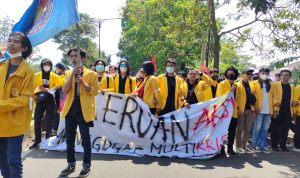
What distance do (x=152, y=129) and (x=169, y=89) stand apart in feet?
3.00

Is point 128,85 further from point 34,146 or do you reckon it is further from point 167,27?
point 167,27

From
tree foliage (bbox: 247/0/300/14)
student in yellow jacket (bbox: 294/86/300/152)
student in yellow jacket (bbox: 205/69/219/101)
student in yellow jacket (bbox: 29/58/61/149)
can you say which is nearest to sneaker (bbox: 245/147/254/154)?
student in yellow jacket (bbox: 205/69/219/101)

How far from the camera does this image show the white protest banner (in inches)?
272

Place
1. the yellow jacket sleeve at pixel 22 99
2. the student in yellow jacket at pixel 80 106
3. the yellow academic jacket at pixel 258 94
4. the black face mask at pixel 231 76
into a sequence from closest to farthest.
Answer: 1. the yellow jacket sleeve at pixel 22 99
2. the student in yellow jacket at pixel 80 106
3. the black face mask at pixel 231 76
4. the yellow academic jacket at pixel 258 94

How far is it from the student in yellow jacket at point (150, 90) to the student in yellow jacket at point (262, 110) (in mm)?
2224

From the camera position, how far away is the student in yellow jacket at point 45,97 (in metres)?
7.28

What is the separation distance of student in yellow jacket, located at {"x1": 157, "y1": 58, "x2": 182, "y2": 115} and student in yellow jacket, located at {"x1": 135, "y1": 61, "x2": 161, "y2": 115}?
0.17m

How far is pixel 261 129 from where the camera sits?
26.2 ft

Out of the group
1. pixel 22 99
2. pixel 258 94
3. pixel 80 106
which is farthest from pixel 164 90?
pixel 22 99

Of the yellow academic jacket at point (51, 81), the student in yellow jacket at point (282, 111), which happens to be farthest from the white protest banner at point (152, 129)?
the student in yellow jacket at point (282, 111)

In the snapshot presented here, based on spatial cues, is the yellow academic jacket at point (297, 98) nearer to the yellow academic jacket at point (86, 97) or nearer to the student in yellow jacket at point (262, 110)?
the student in yellow jacket at point (262, 110)

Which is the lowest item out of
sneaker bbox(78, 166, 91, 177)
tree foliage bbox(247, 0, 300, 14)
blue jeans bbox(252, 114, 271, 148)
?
sneaker bbox(78, 166, 91, 177)

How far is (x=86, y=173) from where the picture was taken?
208 inches

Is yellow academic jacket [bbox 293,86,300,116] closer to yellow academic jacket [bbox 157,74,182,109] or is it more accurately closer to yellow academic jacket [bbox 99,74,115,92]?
yellow academic jacket [bbox 157,74,182,109]
